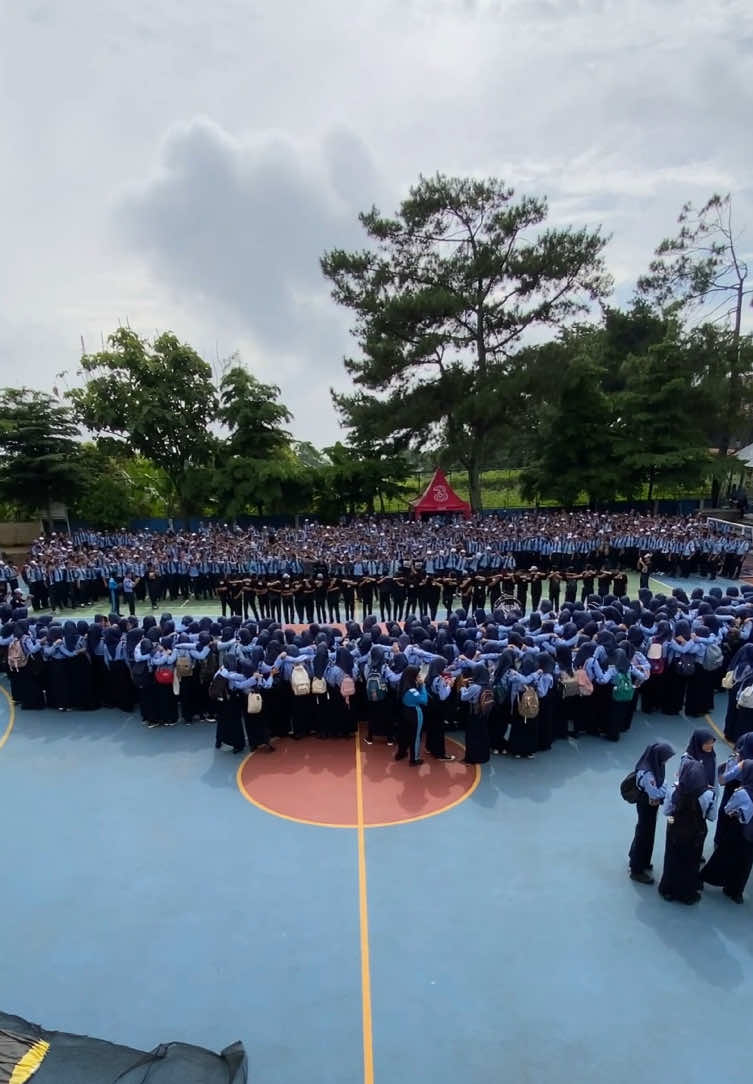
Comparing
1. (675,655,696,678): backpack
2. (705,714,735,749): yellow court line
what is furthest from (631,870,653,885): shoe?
(675,655,696,678): backpack

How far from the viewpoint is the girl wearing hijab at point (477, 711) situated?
8094 millimetres

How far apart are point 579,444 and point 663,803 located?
2147 cm

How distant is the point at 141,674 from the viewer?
9.67m

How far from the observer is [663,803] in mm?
5879

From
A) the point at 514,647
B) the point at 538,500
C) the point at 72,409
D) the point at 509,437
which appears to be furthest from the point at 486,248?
the point at 514,647

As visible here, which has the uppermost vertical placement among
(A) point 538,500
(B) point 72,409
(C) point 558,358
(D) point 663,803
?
(C) point 558,358

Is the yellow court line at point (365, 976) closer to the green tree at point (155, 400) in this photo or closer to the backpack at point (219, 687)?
the backpack at point (219, 687)

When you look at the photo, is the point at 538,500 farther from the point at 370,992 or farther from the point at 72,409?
the point at 370,992

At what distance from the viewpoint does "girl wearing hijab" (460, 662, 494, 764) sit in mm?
8094

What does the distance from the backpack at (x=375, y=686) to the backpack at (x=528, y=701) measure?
183 centimetres

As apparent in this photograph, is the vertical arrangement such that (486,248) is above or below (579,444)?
above

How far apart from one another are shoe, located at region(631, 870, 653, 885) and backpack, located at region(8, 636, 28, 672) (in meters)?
9.36

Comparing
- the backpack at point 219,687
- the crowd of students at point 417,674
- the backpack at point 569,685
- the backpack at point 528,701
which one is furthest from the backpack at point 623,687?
the backpack at point 219,687

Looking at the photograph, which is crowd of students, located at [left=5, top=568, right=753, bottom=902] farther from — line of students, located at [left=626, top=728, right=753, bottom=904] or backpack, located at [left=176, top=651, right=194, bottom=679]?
line of students, located at [left=626, top=728, right=753, bottom=904]
